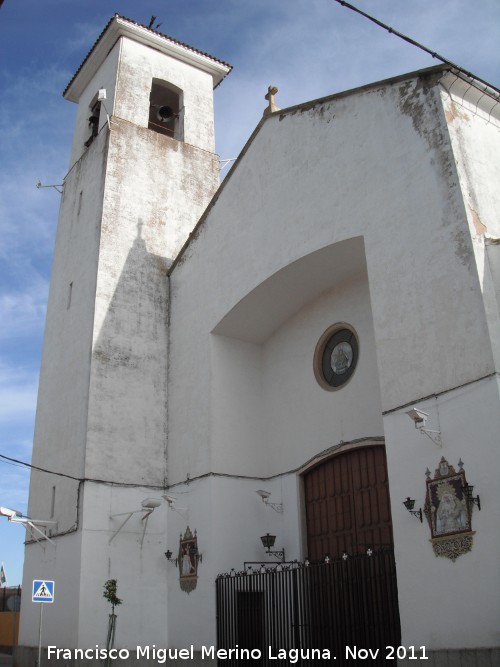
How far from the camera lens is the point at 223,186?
17.2 meters

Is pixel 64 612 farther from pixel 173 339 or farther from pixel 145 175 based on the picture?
pixel 145 175

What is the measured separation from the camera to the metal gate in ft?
35.0

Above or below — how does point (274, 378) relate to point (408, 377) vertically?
above

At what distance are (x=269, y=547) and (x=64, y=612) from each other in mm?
4449

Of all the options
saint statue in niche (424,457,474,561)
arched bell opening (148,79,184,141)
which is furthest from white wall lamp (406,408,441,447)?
arched bell opening (148,79,184,141)

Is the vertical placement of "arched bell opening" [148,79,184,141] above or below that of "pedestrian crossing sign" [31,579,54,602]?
above

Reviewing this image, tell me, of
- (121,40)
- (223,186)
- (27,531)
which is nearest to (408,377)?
(223,186)

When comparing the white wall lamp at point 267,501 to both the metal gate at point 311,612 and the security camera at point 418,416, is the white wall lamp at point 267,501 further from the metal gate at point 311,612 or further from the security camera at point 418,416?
the security camera at point 418,416

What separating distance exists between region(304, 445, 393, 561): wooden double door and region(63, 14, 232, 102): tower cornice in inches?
571

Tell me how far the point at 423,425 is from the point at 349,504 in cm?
384

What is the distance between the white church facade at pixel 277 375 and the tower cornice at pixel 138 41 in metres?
0.22

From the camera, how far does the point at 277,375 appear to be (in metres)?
16.3

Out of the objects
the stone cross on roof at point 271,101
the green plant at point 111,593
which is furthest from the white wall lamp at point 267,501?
the stone cross on roof at point 271,101

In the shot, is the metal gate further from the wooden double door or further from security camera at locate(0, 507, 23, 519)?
security camera at locate(0, 507, 23, 519)
